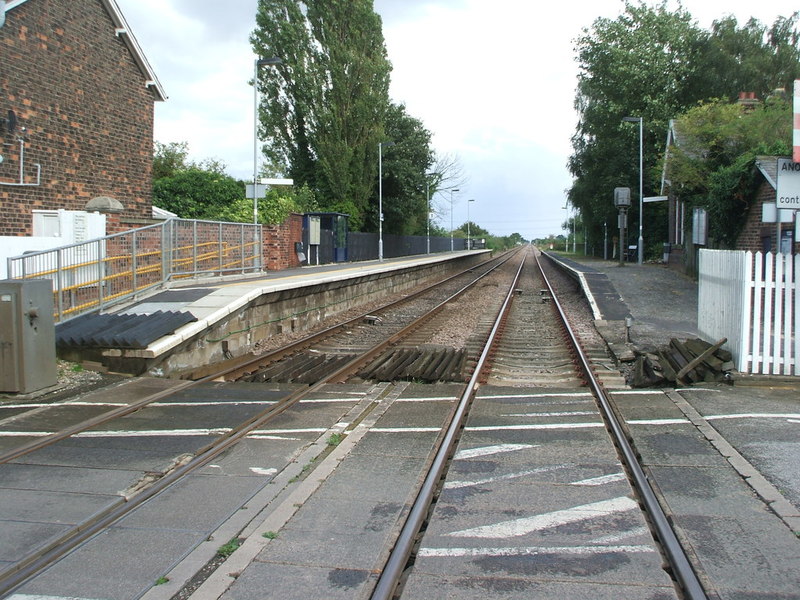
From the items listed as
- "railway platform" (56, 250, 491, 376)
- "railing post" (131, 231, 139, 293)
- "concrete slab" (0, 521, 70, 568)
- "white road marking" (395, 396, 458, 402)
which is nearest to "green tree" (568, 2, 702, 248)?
"railway platform" (56, 250, 491, 376)

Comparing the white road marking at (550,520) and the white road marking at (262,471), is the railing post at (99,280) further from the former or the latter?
the white road marking at (550,520)

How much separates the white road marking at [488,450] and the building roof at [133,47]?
19769 millimetres

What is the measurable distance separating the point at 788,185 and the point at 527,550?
626 cm

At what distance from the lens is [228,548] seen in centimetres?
375

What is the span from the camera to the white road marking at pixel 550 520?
3984 mm

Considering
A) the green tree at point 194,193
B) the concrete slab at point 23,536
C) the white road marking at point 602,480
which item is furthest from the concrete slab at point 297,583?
the green tree at point 194,193

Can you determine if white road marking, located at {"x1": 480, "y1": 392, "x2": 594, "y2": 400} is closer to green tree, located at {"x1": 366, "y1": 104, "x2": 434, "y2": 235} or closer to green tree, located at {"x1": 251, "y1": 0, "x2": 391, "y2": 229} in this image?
green tree, located at {"x1": 251, "y1": 0, "x2": 391, "y2": 229}

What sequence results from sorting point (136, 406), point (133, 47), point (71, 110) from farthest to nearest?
point (133, 47) → point (71, 110) → point (136, 406)

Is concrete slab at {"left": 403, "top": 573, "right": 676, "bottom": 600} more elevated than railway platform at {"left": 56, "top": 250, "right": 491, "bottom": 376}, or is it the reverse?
Result: railway platform at {"left": 56, "top": 250, "right": 491, "bottom": 376}

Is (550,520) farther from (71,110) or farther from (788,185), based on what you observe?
(71,110)

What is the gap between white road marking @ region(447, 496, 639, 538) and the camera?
3.98 meters

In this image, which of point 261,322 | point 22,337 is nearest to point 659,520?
point 22,337

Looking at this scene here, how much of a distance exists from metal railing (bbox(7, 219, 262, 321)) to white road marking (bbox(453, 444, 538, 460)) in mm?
5984

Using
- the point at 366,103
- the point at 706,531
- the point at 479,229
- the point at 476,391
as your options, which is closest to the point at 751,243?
the point at 476,391
